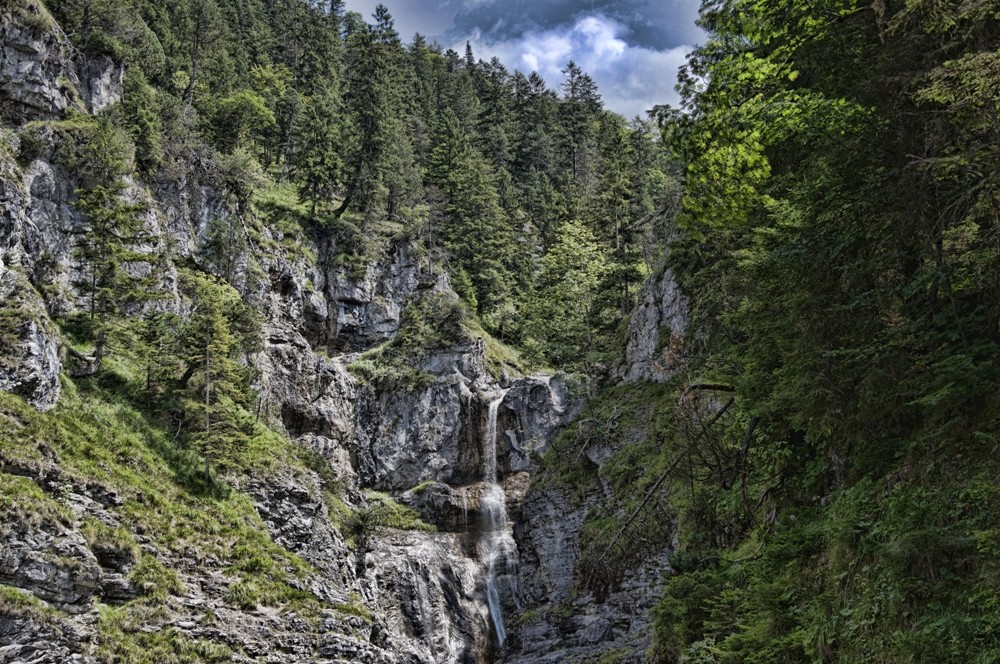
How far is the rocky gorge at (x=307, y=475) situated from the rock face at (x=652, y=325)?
0.14m

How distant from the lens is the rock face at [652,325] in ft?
90.0

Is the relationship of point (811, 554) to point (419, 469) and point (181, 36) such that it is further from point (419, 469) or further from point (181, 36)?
point (181, 36)

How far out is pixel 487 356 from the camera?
4172 centimetres

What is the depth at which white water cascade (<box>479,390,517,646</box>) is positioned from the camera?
101 ft

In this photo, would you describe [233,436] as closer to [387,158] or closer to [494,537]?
[494,537]

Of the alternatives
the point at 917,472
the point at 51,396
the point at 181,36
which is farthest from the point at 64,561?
the point at 181,36

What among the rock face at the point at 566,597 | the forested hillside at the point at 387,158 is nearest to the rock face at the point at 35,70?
the forested hillside at the point at 387,158

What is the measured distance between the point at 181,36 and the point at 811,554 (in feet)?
191

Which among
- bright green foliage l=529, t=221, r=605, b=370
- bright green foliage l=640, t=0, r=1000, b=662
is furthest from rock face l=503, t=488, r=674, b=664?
bright green foliage l=640, t=0, r=1000, b=662

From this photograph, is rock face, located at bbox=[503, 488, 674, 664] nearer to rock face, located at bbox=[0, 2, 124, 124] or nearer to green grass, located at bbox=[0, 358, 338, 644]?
green grass, located at bbox=[0, 358, 338, 644]

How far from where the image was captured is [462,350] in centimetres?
4031

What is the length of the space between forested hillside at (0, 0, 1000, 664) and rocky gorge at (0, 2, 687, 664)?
143mm

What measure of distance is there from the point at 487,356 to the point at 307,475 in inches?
647

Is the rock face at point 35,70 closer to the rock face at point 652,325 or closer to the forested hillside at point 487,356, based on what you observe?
the forested hillside at point 487,356
